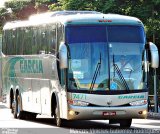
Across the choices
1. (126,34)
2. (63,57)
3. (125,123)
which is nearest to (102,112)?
(63,57)

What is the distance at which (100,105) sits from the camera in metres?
24.0

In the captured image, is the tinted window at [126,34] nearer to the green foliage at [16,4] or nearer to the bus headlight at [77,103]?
the bus headlight at [77,103]

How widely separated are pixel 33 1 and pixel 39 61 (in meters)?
68.1

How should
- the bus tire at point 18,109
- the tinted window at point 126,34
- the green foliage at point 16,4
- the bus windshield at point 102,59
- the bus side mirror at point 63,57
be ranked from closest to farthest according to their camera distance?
1. the bus side mirror at point 63,57
2. the bus windshield at point 102,59
3. the tinted window at point 126,34
4. the bus tire at point 18,109
5. the green foliage at point 16,4

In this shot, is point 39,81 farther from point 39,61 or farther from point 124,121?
point 124,121

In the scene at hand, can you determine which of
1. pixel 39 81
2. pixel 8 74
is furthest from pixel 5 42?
pixel 39 81

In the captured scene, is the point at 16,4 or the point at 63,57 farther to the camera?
the point at 16,4

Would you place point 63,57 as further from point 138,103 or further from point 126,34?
point 138,103

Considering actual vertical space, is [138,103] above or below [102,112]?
above

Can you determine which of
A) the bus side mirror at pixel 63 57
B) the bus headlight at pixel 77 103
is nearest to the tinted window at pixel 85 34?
the bus side mirror at pixel 63 57

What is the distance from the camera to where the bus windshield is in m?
24.2

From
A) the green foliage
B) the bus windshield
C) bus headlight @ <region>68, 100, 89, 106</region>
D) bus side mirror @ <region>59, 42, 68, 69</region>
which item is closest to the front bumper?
bus headlight @ <region>68, 100, 89, 106</region>

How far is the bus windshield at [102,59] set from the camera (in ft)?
79.3

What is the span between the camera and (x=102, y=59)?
24297 millimetres
